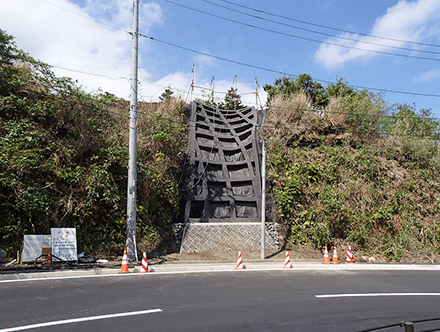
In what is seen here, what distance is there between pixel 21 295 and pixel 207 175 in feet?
35.2

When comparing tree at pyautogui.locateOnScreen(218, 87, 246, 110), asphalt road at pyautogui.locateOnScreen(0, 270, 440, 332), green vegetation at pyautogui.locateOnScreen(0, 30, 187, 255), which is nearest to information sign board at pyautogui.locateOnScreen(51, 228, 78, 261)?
green vegetation at pyautogui.locateOnScreen(0, 30, 187, 255)

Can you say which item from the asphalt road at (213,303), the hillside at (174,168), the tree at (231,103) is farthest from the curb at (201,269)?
the tree at (231,103)

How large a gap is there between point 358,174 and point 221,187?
7.46 m

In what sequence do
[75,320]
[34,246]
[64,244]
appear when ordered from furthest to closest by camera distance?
[64,244], [34,246], [75,320]

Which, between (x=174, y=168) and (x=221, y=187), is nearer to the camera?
(x=174, y=168)

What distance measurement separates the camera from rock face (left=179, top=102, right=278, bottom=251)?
14.1 metres

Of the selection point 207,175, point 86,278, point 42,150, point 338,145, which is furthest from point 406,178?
point 42,150

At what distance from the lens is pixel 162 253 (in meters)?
12.7

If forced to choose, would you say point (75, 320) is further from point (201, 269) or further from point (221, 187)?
point (221, 187)

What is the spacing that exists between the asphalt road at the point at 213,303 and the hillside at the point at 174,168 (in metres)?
3.39

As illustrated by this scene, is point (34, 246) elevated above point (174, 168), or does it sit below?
below

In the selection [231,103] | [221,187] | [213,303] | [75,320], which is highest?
[231,103]

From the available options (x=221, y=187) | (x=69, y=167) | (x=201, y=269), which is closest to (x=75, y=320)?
(x=201, y=269)

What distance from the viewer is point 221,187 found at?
16328mm
